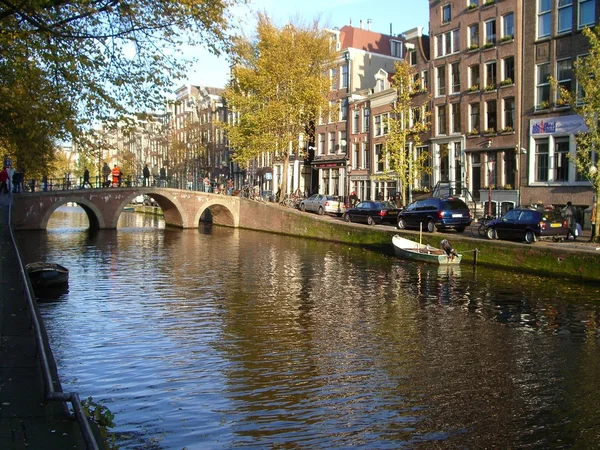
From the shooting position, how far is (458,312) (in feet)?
66.4

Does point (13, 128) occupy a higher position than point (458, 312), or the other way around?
point (13, 128)

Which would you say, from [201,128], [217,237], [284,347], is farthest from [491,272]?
[201,128]

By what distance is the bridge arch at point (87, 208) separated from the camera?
Answer: 162 ft

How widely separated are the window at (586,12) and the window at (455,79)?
33.6ft

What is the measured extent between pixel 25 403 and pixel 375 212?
35.7 metres

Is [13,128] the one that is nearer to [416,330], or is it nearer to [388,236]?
[416,330]

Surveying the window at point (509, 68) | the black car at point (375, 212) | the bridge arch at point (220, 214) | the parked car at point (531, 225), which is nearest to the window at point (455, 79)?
the window at point (509, 68)

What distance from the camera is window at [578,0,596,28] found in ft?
117

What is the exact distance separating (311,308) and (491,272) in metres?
11.0

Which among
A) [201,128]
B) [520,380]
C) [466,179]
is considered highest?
[201,128]

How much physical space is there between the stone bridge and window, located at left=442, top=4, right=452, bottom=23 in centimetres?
2425

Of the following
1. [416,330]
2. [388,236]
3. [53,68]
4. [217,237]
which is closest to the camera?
[53,68]

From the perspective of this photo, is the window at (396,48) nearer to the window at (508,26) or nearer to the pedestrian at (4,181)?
the window at (508,26)

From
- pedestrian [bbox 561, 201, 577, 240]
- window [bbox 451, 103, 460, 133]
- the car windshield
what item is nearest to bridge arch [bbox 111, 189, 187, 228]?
window [bbox 451, 103, 460, 133]
